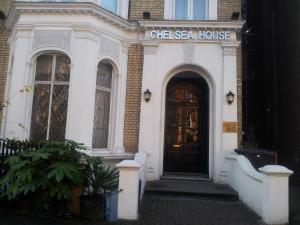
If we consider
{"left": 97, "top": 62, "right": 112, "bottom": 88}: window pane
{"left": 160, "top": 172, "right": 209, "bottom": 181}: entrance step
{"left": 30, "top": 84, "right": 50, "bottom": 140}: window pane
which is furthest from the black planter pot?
{"left": 97, "top": 62, "right": 112, "bottom": 88}: window pane

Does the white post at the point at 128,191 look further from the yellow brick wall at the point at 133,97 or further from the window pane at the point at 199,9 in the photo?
the window pane at the point at 199,9

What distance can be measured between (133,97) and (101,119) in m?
1.22

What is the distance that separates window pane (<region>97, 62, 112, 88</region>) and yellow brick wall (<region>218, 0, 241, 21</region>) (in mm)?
3832

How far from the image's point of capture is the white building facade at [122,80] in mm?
9344

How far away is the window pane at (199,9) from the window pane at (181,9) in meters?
0.29

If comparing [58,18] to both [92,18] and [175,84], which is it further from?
[175,84]

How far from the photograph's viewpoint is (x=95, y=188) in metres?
6.91

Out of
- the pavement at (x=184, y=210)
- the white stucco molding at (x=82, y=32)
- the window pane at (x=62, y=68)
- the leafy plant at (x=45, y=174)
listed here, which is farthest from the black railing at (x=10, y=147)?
the white stucco molding at (x=82, y=32)

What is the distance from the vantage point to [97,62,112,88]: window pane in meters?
10.1

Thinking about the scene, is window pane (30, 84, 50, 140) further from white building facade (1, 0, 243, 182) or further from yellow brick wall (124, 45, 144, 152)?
yellow brick wall (124, 45, 144, 152)

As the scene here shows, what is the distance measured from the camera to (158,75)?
10414 millimetres

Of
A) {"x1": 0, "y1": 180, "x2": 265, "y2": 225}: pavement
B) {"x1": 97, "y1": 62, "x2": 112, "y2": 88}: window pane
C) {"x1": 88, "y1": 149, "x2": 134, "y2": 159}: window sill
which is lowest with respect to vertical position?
{"x1": 0, "y1": 180, "x2": 265, "y2": 225}: pavement

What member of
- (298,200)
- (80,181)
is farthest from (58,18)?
(298,200)

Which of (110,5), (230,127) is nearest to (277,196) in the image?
(230,127)
